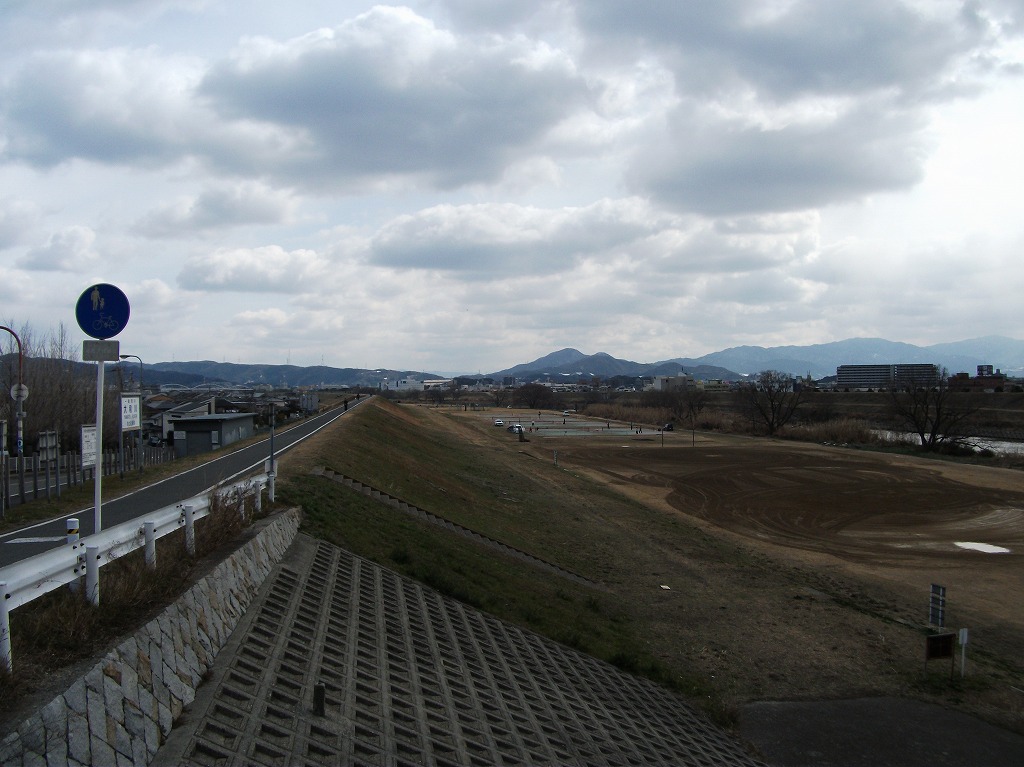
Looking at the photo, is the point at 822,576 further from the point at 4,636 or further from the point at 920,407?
the point at 920,407

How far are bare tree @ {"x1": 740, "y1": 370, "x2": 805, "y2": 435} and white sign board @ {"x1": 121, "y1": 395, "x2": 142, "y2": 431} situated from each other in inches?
3648

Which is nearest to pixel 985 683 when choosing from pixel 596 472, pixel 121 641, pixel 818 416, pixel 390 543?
pixel 390 543

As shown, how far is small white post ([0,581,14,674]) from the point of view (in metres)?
5.00

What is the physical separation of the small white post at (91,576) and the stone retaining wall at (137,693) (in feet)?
2.06

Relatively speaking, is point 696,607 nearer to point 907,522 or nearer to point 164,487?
point 164,487

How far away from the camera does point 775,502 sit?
140 ft

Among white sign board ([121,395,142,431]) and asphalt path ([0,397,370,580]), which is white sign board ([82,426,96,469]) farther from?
asphalt path ([0,397,370,580])

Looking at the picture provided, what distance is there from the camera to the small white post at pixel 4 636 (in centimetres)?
500

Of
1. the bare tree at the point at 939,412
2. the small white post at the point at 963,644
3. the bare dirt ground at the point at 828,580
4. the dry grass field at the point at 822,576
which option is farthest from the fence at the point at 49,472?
the bare tree at the point at 939,412

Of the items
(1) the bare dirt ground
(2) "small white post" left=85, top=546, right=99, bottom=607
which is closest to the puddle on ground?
(1) the bare dirt ground

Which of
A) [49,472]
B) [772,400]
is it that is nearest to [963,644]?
[49,472]

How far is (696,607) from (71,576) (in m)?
17.5

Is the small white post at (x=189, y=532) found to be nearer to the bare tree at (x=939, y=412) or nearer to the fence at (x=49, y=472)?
the fence at (x=49, y=472)

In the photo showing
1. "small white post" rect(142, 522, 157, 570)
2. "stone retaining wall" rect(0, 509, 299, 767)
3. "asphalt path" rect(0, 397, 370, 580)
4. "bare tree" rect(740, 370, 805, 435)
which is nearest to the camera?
"stone retaining wall" rect(0, 509, 299, 767)
